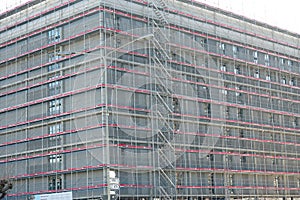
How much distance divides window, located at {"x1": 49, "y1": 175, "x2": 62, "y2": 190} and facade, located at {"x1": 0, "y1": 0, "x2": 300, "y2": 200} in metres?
0.09

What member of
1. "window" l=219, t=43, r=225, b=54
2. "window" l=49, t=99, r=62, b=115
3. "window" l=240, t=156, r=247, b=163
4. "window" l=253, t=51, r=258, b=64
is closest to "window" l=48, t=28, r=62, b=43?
"window" l=49, t=99, r=62, b=115

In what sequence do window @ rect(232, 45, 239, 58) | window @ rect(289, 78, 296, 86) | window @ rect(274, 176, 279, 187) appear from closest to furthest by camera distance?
1. window @ rect(232, 45, 239, 58)
2. window @ rect(274, 176, 279, 187)
3. window @ rect(289, 78, 296, 86)

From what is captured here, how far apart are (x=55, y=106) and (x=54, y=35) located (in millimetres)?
6847

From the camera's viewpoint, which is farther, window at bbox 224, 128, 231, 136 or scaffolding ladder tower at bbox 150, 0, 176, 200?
window at bbox 224, 128, 231, 136

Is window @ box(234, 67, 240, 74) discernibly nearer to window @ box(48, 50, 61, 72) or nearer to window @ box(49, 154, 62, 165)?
window @ box(48, 50, 61, 72)

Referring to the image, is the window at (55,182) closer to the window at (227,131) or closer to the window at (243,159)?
the window at (227,131)

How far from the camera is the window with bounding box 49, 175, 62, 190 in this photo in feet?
165

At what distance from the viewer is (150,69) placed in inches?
2016

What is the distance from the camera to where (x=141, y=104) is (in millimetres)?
49969

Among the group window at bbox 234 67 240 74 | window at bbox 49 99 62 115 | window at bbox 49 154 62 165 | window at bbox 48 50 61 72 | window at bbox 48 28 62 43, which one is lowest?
→ window at bbox 49 154 62 165

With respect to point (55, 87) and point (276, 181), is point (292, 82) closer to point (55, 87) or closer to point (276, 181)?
point (276, 181)

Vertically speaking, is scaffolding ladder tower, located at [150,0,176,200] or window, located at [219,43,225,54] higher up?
window, located at [219,43,225,54]

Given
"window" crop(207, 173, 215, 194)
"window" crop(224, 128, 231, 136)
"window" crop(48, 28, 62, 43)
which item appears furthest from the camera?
"window" crop(224, 128, 231, 136)

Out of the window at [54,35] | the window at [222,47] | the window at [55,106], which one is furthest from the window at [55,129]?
the window at [222,47]
